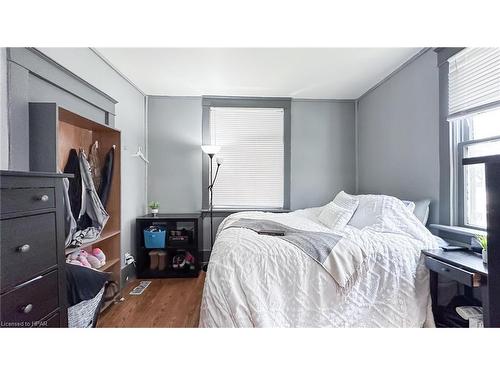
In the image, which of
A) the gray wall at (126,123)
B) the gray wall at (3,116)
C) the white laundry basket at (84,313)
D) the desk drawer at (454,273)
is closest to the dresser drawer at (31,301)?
the white laundry basket at (84,313)

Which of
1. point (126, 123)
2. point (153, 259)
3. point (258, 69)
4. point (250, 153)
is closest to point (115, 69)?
point (126, 123)

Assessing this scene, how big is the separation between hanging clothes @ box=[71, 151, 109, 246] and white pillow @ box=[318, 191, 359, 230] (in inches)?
84.2

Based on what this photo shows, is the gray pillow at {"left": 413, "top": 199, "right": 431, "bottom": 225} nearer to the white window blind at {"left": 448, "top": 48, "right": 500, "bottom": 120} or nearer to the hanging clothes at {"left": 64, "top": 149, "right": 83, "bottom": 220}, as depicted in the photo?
the white window blind at {"left": 448, "top": 48, "right": 500, "bottom": 120}

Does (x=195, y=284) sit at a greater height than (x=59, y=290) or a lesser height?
lesser

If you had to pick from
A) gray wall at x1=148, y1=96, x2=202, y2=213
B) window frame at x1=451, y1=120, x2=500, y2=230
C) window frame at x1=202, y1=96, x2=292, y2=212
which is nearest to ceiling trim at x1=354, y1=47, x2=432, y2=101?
window frame at x1=451, y1=120, x2=500, y2=230

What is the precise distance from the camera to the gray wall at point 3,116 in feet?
4.16

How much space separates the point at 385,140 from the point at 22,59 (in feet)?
11.2

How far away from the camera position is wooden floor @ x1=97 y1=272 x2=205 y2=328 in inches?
73.3

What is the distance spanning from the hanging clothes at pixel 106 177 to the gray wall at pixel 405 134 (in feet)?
9.87
